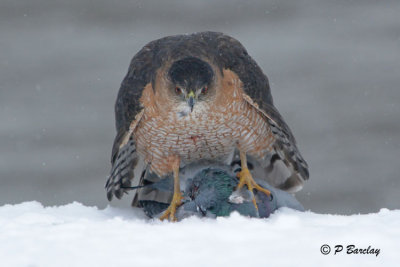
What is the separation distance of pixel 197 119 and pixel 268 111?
0.56m

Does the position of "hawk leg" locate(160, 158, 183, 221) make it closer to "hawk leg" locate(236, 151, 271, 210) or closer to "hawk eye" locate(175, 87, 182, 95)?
"hawk leg" locate(236, 151, 271, 210)

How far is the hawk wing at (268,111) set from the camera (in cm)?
451

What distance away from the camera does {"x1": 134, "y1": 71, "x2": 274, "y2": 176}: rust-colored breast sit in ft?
14.1

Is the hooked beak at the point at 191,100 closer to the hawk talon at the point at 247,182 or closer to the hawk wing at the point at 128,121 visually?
the hawk wing at the point at 128,121

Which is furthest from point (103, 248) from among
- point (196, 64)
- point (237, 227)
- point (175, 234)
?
point (196, 64)

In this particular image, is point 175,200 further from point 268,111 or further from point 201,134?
point 268,111

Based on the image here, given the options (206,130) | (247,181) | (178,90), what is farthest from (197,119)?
(247,181)

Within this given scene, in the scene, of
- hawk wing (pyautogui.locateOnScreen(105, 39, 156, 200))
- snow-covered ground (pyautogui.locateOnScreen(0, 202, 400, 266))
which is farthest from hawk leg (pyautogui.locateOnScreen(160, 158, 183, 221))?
snow-covered ground (pyautogui.locateOnScreen(0, 202, 400, 266))

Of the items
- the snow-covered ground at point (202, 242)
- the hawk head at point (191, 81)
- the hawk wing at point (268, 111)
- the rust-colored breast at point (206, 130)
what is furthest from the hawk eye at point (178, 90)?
the snow-covered ground at point (202, 242)

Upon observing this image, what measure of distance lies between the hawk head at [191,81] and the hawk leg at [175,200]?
22.4 inches

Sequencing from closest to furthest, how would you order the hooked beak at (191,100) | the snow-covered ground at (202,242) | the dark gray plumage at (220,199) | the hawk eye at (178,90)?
the snow-covered ground at (202,242), the dark gray plumage at (220,199), the hooked beak at (191,100), the hawk eye at (178,90)

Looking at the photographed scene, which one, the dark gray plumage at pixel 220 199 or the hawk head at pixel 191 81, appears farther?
the hawk head at pixel 191 81

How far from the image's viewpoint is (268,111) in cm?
451

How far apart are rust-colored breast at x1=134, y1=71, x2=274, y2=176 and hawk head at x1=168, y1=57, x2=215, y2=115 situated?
7 centimetres
